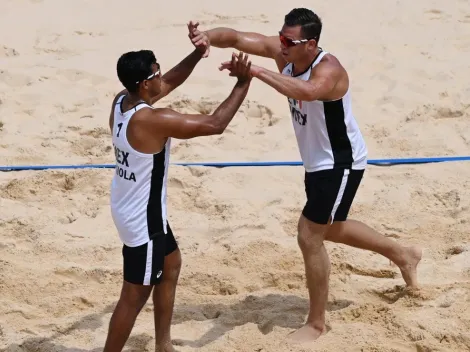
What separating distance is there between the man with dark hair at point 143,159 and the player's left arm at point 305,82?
16cm

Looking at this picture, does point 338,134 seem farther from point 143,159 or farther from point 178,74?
point 143,159

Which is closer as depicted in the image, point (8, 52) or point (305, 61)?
point (305, 61)

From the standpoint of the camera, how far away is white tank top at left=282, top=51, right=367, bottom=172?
17.7ft

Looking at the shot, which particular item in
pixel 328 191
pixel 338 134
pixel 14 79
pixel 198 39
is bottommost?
pixel 14 79

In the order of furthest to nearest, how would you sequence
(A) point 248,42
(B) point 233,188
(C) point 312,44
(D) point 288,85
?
(B) point 233,188 → (A) point 248,42 → (C) point 312,44 → (D) point 288,85

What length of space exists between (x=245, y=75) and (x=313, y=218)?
1.05m

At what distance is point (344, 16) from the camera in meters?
10.8

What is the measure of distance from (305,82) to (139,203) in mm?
1135

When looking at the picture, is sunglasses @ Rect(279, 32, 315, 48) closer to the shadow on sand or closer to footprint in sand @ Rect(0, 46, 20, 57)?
the shadow on sand

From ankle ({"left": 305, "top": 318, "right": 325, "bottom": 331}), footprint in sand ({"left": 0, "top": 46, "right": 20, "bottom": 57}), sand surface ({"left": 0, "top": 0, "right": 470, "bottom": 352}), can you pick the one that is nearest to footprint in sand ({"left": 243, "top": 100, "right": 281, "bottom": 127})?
sand surface ({"left": 0, "top": 0, "right": 470, "bottom": 352})

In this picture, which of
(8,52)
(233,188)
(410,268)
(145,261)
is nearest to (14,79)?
(8,52)

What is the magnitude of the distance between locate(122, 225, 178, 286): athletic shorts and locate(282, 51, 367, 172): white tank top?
1.05 metres

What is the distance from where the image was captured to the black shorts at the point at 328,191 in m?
5.47

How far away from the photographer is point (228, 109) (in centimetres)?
491
